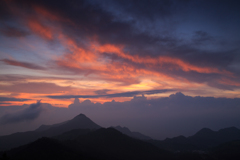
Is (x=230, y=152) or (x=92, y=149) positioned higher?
(x=92, y=149)

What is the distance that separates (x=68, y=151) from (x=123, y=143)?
2816 inches

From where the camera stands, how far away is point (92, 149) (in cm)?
14112

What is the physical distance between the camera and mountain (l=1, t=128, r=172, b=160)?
4040 inches

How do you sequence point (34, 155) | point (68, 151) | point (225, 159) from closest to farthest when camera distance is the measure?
point (34, 155)
point (68, 151)
point (225, 159)

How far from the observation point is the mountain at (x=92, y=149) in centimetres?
10262

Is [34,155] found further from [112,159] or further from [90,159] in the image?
[112,159]

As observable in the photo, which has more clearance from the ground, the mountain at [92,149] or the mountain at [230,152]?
the mountain at [92,149]

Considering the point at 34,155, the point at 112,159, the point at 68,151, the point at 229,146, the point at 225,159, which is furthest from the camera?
the point at 229,146

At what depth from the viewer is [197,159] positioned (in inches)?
5842

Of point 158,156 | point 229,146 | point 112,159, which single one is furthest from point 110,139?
point 229,146

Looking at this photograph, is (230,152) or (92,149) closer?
(92,149)

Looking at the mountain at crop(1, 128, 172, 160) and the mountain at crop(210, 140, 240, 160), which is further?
the mountain at crop(210, 140, 240, 160)

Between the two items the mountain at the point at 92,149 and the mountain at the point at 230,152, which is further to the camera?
the mountain at the point at 230,152

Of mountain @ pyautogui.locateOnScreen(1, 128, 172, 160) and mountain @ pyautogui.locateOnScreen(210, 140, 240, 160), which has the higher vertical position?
mountain @ pyautogui.locateOnScreen(1, 128, 172, 160)
